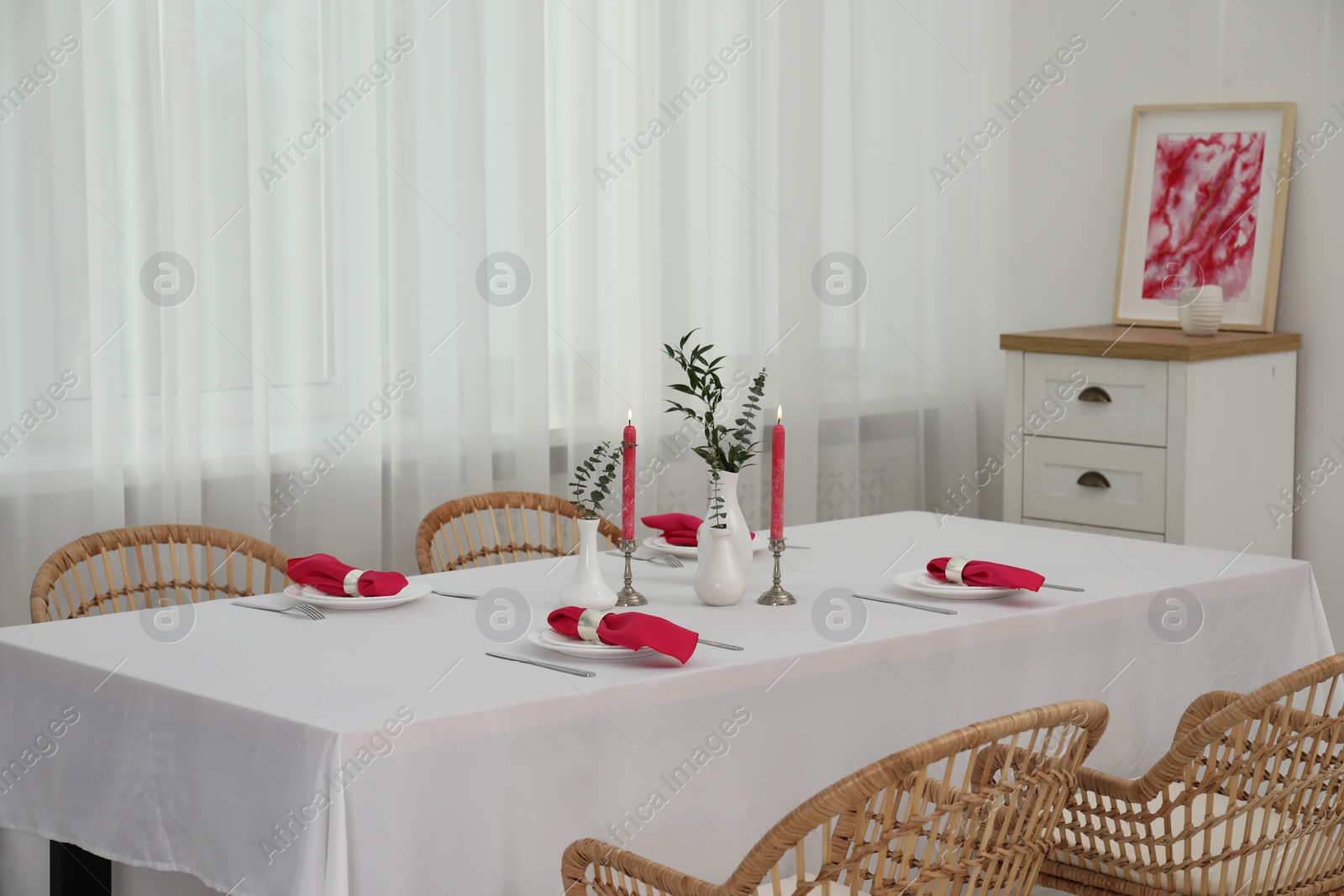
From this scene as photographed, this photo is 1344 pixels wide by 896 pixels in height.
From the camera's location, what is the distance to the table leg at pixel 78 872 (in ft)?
6.75

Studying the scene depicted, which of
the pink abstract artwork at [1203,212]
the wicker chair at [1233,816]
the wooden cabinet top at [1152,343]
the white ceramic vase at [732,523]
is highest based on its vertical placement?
the pink abstract artwork at [1203,212]

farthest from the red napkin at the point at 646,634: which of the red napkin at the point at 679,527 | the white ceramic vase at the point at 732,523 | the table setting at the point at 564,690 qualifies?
the red napkin at the point at 679,527

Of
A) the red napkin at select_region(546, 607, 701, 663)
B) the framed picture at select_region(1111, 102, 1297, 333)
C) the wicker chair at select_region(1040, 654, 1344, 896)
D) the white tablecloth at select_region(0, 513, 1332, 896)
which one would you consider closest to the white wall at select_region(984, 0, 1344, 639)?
the framed picture at select_region(1111, 102, 1297, 333)

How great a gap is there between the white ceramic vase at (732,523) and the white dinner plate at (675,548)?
304 mm

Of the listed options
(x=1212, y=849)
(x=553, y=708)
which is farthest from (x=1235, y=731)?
(x=553, y=708)

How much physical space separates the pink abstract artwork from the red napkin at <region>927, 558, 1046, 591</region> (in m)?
1.98

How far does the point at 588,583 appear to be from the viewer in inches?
88.1

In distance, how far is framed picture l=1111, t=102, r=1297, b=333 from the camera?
12.9 feet

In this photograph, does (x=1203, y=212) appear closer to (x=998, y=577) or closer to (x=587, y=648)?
(x=998, y=577)

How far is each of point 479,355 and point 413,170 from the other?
0.46m

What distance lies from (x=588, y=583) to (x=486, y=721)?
53 cm

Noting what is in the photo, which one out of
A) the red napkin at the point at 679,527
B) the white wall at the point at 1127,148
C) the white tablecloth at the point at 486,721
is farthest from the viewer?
the white wall at the point at 1127,148

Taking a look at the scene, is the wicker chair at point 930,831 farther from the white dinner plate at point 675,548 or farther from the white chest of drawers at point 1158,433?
the white chest of drawers at point 1158,433

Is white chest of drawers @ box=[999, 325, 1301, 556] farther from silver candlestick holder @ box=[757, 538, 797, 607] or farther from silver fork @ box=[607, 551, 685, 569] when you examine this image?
silver candlestick holder @ box=[757, 538, 797, 607]
